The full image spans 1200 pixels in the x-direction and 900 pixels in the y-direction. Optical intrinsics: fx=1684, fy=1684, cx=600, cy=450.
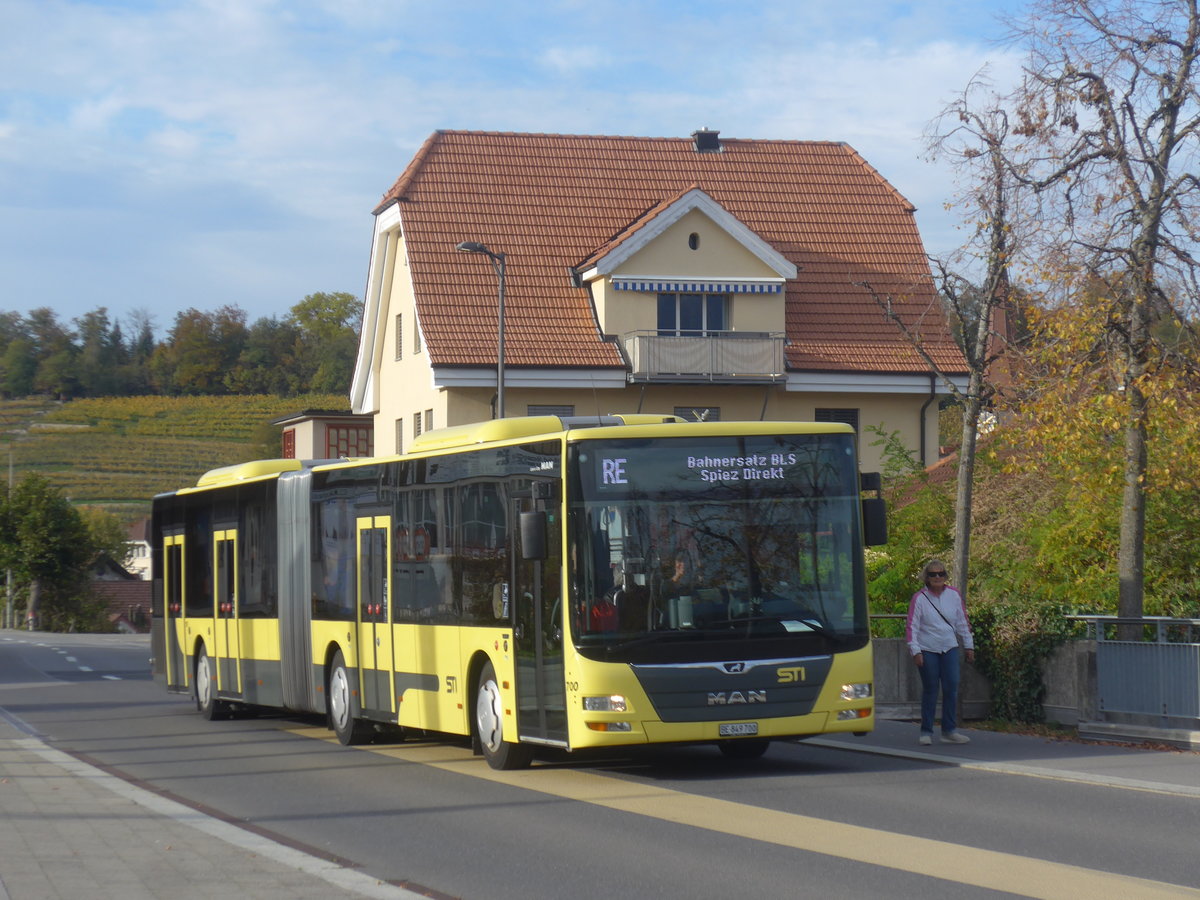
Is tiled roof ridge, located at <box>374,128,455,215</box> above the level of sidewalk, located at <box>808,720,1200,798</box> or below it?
above

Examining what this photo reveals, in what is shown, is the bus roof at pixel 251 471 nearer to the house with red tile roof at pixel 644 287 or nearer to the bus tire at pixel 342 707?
the bus tire at pixel 342 707

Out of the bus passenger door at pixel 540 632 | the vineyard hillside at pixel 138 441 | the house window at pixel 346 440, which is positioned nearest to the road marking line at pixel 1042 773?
the bus passenger door at pixel 540 632

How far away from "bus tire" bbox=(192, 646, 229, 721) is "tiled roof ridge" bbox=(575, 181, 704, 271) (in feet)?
64.4

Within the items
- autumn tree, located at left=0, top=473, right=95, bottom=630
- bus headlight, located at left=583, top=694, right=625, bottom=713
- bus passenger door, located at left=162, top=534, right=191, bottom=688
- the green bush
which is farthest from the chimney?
autumn tree, located at left=0, top=473, right=95, bottom=630

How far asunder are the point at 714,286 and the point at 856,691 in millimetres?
29169

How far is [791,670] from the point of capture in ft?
44.7

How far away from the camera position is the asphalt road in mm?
9070

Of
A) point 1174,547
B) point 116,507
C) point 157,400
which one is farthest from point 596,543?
point 157,400

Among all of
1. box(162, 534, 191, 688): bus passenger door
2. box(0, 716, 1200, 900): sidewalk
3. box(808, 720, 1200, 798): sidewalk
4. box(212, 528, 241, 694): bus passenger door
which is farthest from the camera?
box(162, 534, 191, 688): bus passenger door

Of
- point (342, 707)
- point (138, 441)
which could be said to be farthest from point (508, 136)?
point (138, 441)

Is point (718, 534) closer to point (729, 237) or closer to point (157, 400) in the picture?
point (729, 237)

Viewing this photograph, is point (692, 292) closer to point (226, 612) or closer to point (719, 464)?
point (226, 612)

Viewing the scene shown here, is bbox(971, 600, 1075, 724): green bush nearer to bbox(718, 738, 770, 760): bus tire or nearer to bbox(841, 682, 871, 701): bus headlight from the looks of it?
bbox(718, 738, 770, 760): bus tire

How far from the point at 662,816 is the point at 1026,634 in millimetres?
7426
